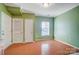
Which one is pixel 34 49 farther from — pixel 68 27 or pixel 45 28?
pixel 68 27

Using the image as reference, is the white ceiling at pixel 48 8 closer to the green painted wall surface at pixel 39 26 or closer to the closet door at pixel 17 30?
the green painted wall surface at pixel 39 26

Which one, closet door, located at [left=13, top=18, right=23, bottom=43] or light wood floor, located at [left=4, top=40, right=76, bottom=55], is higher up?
closet door, located at [left=13, top=18, right=23, bottom=43]

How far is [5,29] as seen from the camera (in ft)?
4.94

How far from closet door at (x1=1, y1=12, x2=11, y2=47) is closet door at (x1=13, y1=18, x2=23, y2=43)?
0.08 meters

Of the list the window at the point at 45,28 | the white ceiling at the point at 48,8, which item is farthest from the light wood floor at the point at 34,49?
the white ceiling at the point at 48,8

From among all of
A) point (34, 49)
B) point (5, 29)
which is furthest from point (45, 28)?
point (5, 29)

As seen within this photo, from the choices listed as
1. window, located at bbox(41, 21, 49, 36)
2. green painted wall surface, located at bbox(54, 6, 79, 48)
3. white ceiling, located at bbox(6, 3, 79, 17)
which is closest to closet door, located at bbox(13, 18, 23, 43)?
white ceiling, located at bbox(6, 3, 79, 17)

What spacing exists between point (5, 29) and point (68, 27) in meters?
0.96

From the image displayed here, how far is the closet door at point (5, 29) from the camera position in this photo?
58.0 inches

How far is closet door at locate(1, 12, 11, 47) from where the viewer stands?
4.83 ft

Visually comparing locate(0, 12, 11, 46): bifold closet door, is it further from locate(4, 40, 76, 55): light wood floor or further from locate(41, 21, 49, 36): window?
locate(41, 21, 49, 36): window
